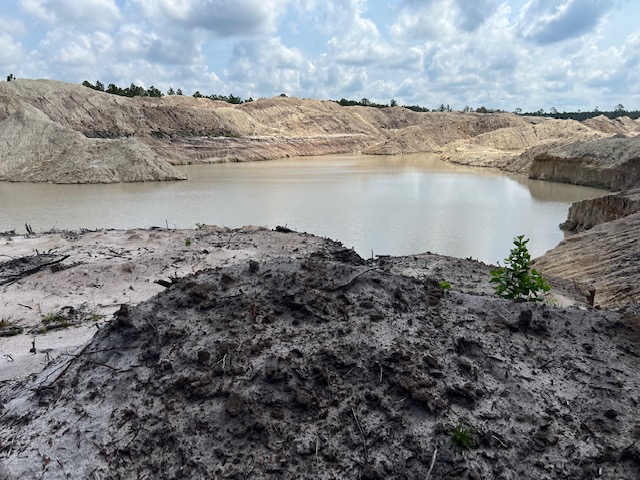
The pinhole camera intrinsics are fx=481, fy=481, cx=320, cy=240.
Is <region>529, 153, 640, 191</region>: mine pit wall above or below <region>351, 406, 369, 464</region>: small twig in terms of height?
below

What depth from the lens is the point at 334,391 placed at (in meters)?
3.44

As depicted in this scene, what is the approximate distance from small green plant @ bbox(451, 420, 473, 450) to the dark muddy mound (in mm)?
14

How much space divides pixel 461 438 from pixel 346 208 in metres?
17.2

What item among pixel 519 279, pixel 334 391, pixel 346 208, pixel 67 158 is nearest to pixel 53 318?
pixel 334 391

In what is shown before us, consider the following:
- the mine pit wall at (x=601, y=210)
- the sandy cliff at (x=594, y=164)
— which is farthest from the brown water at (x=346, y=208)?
the sandy cliff at (x=594, y=164)

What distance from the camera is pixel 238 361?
3.67 metres

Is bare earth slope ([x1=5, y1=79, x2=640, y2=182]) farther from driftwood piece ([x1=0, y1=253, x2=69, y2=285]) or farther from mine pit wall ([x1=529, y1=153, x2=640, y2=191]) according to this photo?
driftwood piece ([x1=0, y1=253, x2=69, y2=285])

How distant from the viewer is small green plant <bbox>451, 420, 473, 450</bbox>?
3013mm

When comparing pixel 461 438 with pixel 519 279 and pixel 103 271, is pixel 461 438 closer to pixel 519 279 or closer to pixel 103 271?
pixel 519 279

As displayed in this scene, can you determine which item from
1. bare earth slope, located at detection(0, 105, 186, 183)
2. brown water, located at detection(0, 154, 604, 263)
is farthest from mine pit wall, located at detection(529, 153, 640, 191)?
bare earth slope, located at detection(0, 105, 186, 183)

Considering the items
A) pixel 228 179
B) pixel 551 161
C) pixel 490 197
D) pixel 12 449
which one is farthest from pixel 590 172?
pixel 12 449

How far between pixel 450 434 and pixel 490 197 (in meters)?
22.2

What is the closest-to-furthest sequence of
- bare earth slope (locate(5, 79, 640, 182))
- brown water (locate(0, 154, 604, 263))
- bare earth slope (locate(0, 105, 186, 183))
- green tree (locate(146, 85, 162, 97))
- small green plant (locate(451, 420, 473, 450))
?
1. small green plant (locate(451, 420, 473, 450))
2. brown water (locate(0, 154, 604, 263))
3. bare earth slope (locate(0, 105, 186, 183))
4. bare earth slope (locate(5, 79, 640, 182))
5. green tree (locate(146, 85, 162, 97))

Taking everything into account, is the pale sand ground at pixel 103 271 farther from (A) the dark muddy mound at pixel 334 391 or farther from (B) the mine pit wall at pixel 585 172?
(B) the mine pit wall at pixel 585 172
